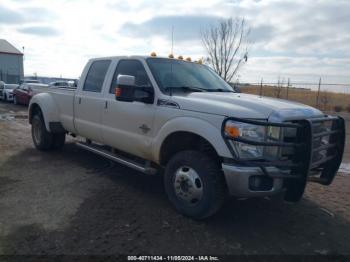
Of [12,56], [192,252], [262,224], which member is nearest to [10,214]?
[192,252]

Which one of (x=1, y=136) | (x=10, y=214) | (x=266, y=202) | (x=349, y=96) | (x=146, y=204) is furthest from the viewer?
(x=349, y=96)

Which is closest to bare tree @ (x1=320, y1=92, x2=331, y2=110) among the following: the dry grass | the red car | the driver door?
the dry grass

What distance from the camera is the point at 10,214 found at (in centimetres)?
436

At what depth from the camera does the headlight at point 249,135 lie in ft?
12.4

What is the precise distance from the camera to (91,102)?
6043mm

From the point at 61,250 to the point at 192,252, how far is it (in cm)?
127

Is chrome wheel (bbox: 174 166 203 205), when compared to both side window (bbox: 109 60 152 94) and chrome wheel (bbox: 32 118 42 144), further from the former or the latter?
chrome wheel (bbox: 32 118 42 144)

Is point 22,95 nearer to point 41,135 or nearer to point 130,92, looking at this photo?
point 41,135

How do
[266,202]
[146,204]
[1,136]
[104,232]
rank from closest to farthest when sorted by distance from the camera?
[104,232]
[146,204]
[266,202]
[1,136]

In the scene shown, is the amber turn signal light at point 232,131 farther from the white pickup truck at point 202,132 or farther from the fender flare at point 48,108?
the fender flare at point 48,108

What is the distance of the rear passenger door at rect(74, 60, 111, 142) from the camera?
5.91 metres

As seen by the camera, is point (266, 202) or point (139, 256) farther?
point (266, 202)

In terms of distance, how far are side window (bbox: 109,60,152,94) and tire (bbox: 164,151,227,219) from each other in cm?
122

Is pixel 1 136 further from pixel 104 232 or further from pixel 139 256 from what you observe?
pixel 139 256
